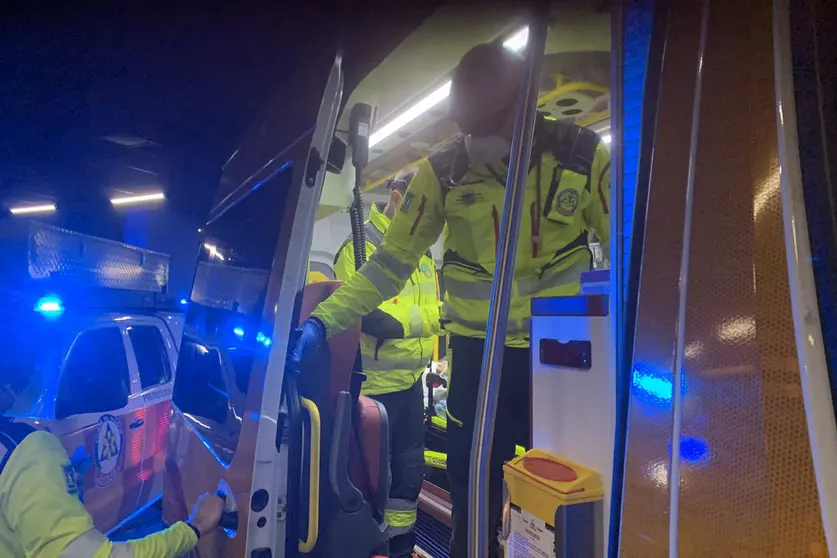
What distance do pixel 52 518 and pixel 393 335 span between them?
1.78m

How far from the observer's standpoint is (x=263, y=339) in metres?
1.61

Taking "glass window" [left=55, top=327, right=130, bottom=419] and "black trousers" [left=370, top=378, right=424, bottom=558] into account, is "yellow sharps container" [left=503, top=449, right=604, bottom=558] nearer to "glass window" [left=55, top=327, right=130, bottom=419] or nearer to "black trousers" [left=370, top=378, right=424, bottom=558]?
"black trousers" [left=370, top=378, right=424, bottom=558]

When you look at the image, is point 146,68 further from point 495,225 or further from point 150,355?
point 150,355

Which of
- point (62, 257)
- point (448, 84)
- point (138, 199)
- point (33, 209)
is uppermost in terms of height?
point (138, 199)

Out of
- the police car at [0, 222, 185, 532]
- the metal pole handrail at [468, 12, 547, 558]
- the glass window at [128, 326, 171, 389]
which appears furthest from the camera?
the glass window at [128, 326, 171, 389]

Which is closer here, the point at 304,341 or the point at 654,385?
the point at 654,385

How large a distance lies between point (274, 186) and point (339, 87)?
42cm

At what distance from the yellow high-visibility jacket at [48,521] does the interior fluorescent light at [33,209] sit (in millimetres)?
3318

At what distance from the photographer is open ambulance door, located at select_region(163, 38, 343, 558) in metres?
1.57

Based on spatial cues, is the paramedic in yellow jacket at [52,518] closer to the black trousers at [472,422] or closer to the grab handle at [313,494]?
the grab handle at [313,494]

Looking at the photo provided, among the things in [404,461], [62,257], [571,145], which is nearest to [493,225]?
[571,145]

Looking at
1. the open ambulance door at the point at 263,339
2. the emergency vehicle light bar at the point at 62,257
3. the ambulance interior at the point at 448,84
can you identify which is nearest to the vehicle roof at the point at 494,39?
the ambulance interior at the point at 448,84

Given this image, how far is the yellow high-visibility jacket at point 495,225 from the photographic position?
1656 mm

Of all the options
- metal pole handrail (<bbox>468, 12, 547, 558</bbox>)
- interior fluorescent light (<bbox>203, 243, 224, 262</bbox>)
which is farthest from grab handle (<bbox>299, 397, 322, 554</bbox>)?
interior fluorescent light (<bbox>203, 243, 224, 262</bbox>)
